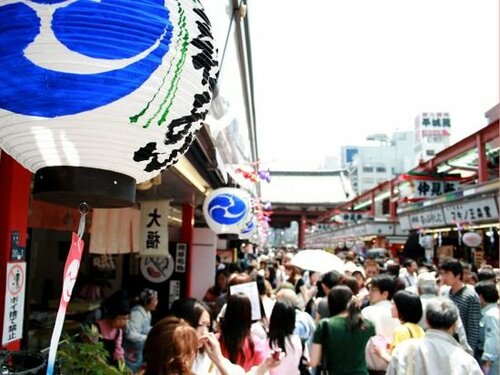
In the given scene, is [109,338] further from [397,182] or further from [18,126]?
[397,182]

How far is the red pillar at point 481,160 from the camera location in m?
11.4

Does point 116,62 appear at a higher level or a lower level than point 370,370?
higher

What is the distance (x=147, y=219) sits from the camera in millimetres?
7504

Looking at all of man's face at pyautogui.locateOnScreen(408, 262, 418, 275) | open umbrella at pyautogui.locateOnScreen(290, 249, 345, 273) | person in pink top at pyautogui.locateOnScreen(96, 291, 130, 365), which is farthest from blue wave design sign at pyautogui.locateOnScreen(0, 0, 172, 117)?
man's face at pyautogui.locateOnScreen(408, 262, 418, 275)

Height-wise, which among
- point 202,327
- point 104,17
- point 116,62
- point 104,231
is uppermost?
point 104,17

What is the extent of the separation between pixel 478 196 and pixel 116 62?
1023cm

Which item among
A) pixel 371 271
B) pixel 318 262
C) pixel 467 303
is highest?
pixel 318 262

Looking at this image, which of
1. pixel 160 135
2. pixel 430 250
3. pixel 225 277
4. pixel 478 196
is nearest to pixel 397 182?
pixel 430 250

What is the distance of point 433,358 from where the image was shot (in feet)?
12.0

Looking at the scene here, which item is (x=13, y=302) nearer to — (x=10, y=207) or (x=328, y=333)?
(x=10, y=207)

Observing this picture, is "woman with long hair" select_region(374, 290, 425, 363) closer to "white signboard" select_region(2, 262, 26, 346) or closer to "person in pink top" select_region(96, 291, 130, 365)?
"person in pink top" select_region(96, 291, 130, 365)

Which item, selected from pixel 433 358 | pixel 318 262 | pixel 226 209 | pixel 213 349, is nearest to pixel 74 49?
pixel 213 349

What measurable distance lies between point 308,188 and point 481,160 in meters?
35.4

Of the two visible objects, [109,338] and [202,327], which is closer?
[202,327]
